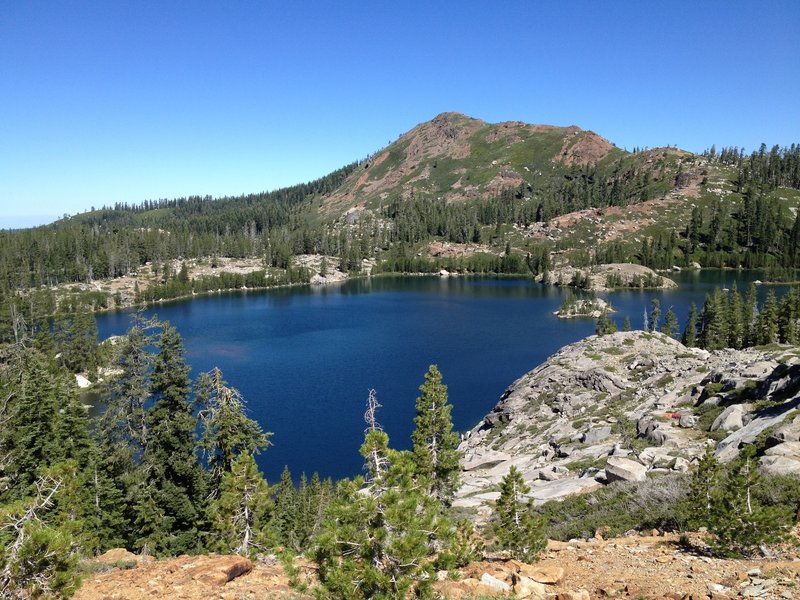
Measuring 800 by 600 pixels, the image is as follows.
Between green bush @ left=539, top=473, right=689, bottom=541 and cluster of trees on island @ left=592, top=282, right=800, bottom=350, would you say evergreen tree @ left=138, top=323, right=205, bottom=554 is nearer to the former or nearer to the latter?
green bush @ left=539, top=473, right=689, bottom=541

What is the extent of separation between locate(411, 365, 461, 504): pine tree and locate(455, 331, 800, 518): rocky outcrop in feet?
9.05

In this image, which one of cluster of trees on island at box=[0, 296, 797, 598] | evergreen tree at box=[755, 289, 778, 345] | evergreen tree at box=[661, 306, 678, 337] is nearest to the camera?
cluster of trees on island at box=[0, 296, 797, 598]

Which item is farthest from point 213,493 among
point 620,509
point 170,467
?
point 620,509

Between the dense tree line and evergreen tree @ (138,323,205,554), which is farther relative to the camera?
evergreen tree @ (138,323,205,554)

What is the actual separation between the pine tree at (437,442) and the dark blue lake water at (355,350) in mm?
32366

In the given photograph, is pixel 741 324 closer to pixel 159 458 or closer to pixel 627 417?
pixel 627 417

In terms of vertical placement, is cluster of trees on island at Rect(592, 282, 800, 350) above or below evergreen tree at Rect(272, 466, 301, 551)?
above

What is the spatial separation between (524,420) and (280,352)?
233ft

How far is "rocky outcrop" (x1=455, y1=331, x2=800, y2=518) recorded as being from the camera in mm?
29031

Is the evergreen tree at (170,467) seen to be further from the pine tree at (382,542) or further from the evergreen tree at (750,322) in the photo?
the evergreen tree at (750,322)

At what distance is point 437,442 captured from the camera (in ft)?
105

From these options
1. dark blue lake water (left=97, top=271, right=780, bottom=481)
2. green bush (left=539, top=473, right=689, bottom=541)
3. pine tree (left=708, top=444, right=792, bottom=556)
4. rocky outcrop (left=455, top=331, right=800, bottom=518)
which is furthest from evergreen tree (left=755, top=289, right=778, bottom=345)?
pine tree (left=708, top=444, right=792, bottom=556)

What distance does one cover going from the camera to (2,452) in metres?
34.8

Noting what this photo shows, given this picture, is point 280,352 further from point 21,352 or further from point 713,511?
point 713,511
